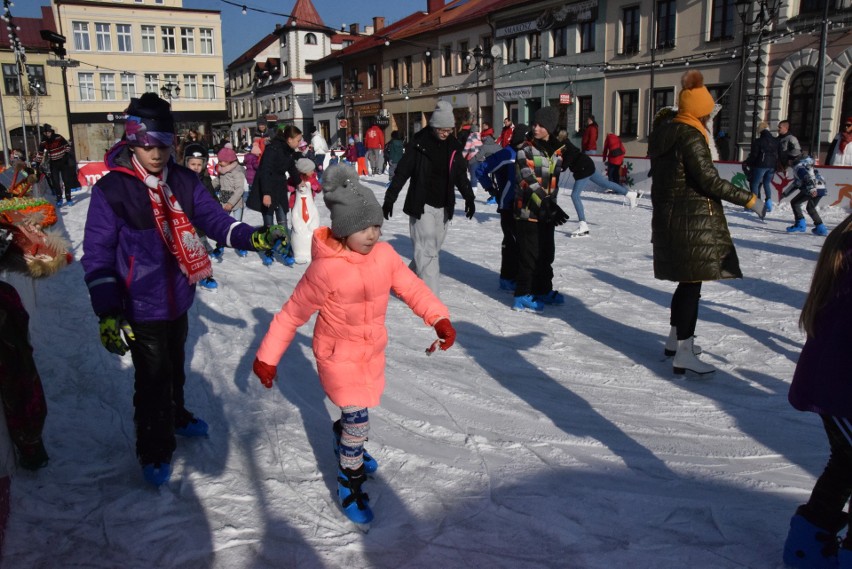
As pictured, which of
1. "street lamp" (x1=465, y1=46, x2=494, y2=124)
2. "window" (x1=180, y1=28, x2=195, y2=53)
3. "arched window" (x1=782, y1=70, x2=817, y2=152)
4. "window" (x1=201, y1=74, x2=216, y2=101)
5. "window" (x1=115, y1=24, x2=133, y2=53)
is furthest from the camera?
"window" (x1=201, y1=74, x2=216, y2=101)

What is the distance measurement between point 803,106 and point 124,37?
44.2m

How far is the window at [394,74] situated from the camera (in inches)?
1581

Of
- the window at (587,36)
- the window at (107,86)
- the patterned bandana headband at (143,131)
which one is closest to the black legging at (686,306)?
the patterned bandana headband at (143,131)

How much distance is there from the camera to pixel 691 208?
4.23 metres

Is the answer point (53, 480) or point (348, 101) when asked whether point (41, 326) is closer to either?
point (53, 480)

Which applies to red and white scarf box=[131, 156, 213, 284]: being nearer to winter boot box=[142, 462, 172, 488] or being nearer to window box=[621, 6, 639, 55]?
winter boot box=[142, 462, 172, 488]

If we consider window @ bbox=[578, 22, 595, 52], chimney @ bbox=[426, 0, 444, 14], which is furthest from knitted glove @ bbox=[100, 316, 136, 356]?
chimney @ bbox=[426, 0, 444, 14]

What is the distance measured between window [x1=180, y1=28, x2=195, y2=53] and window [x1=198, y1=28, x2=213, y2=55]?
21.9 inches

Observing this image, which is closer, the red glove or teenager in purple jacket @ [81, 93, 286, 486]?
the red glove

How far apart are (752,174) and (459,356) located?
9746 millimetres

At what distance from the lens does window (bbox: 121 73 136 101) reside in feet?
155

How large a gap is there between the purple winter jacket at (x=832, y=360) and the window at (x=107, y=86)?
51452mm

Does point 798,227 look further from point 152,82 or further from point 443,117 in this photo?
point 152,82

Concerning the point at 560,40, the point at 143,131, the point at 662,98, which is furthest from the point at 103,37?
the point at 143,131
